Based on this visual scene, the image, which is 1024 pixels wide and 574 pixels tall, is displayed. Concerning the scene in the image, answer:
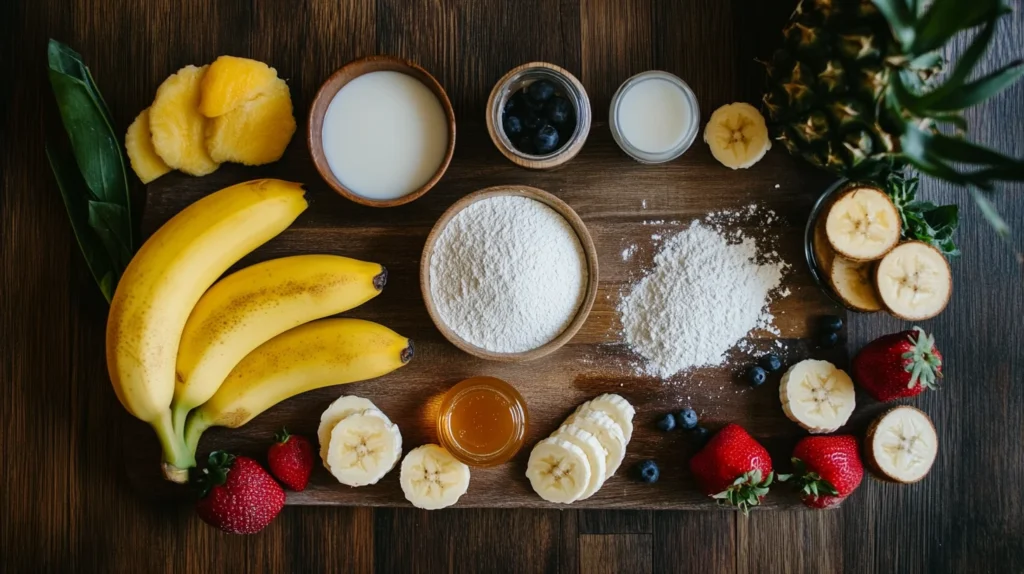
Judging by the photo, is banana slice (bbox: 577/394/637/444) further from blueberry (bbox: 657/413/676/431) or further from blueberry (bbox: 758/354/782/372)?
blueberry (bbox: 758/354/782/372)

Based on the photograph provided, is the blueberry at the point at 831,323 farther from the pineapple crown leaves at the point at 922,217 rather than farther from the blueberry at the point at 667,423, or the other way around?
the blueberry at the point at 667,423

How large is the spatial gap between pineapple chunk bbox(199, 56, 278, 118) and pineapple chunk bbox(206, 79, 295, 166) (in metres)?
0.01

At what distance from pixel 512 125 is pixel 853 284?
0.71 metres

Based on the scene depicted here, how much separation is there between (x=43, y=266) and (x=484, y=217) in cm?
95

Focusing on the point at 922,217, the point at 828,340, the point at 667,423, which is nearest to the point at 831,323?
the point at 828,340

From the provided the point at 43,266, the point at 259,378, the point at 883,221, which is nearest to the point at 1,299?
the point at 43,266

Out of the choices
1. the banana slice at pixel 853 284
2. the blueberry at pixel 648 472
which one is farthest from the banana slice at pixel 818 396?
the blueberry at pixel 648 472

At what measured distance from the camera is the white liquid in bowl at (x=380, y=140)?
1.36 m

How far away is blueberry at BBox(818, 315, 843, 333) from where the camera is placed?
1381 millimetres

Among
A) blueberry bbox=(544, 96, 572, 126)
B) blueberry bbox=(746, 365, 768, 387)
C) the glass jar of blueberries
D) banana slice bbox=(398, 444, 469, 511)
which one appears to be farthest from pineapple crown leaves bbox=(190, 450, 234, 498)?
blueberry bbox=(746, 365, 768, 387)

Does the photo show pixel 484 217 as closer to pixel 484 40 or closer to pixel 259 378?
pixel 484 40

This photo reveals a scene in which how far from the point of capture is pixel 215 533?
1486 mm

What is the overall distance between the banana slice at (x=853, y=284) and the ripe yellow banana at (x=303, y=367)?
81 centimetres

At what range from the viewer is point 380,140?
1.36 meters
